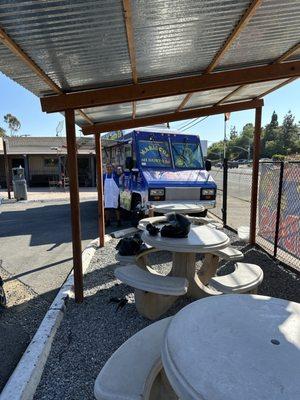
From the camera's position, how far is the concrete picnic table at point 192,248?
11.3 ft

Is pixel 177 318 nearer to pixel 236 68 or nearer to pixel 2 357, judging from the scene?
pixel 2 357

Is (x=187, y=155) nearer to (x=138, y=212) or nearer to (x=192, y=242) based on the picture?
(x=138, y=212)

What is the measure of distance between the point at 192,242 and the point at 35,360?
192 cm

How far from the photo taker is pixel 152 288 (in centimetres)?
326

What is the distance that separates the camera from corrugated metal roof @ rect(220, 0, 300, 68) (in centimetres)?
264

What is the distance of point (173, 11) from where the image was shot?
2361mm

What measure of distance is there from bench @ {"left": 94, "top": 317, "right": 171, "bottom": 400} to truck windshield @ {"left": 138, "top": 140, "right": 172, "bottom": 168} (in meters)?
6.03

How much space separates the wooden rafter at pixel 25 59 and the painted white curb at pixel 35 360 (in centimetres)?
259

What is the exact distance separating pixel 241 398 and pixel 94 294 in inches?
128

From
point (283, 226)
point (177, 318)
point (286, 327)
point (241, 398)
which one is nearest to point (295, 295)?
point (283, 226)

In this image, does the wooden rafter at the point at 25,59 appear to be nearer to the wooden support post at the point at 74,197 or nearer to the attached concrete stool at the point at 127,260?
the wooden support post at the point at 74,197

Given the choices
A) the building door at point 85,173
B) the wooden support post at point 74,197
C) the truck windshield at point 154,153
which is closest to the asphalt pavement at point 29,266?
the wooden support post at point 74,197

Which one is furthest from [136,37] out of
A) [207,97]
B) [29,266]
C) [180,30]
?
[29,266]

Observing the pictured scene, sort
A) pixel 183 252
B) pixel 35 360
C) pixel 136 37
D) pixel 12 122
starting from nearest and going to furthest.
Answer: pixel 136 37
pixel 35 360
pixel 183 252
pixel 12 122
